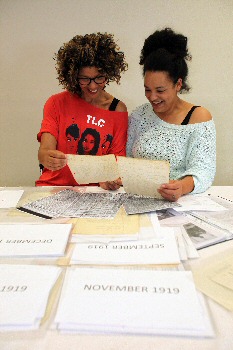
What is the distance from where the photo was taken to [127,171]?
3.70ft

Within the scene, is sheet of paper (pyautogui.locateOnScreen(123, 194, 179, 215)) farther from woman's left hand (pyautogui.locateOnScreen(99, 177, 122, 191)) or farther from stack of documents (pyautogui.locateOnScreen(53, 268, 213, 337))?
stack of documents (pyautogui.locateOnScreen(53, 268, 213, 337))

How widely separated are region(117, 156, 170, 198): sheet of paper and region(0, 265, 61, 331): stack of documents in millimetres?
529

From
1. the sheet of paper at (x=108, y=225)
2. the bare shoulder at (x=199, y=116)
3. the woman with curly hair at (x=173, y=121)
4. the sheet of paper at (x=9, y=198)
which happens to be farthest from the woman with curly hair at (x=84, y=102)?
the sheet of paper at (x=108, y=225)

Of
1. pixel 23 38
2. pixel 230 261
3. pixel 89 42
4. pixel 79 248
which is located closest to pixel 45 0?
pixel 23 38

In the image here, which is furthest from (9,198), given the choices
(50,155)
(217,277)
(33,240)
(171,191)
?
(217,277)

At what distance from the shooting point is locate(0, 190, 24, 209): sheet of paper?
44.9 inches

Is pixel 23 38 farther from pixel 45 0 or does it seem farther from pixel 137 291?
pixel 137 291

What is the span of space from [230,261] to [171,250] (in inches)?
5.2

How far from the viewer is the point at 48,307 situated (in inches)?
21.4

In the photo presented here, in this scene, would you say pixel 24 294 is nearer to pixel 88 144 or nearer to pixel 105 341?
pixel 105 341

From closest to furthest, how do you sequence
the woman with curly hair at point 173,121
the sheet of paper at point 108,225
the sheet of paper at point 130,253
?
the sheet of paper at point 130,253
the sheet of paper at point 108,225
the woman with curly hair at point 173,121

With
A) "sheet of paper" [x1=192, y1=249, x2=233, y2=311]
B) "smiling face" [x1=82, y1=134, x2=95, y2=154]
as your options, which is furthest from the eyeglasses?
"sheet of paper" [x1=192, y1=249, x2=233, y2=311]

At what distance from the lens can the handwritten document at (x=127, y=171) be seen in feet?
3.57

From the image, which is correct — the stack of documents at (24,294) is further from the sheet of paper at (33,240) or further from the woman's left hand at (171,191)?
the woman's left hand at (171,191)
